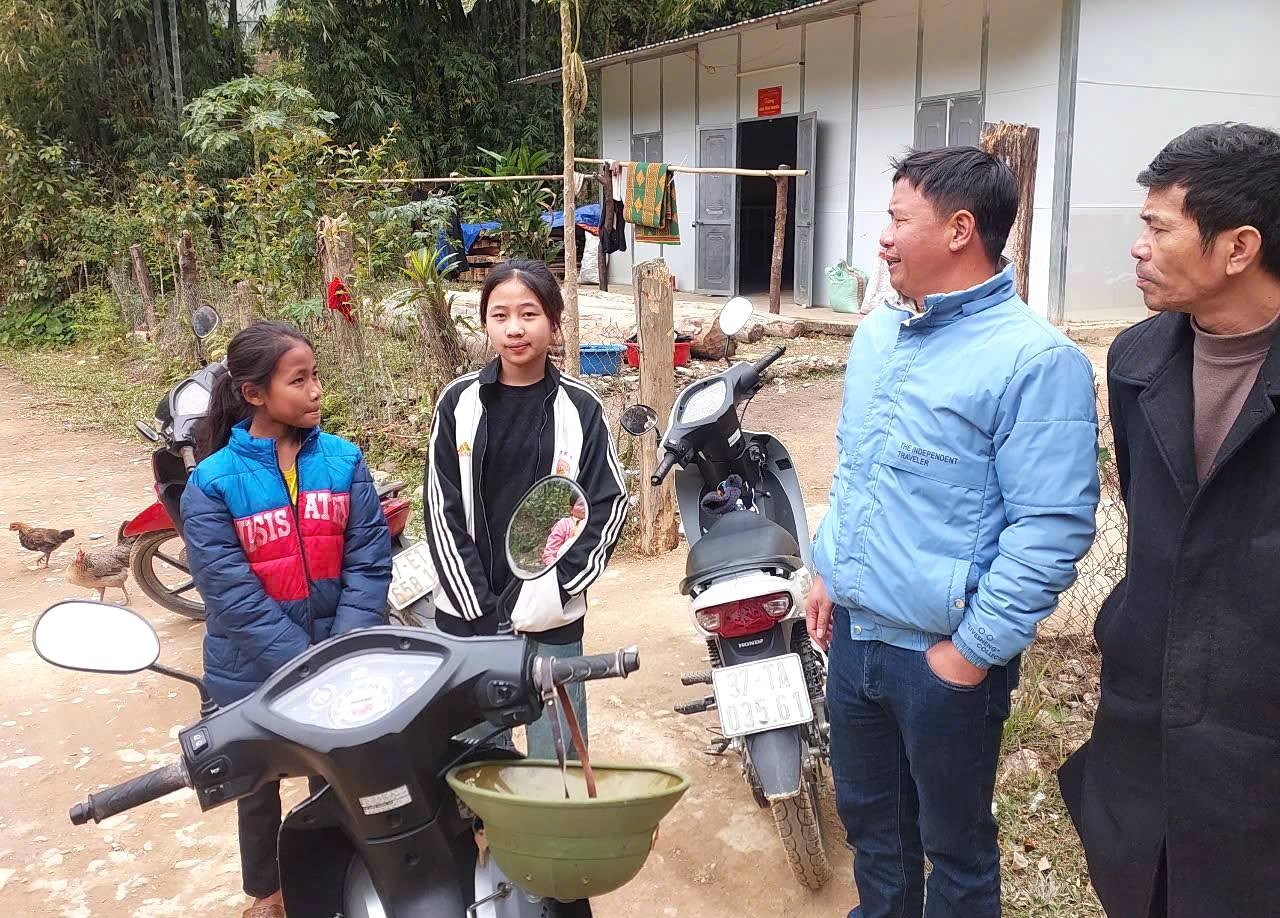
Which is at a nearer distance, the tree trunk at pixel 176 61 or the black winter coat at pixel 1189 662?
the black winter coat at pixel 1189 662

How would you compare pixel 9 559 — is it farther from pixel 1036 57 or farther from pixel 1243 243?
pixel 1036 57

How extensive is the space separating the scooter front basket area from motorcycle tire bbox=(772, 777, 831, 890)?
1271 mm

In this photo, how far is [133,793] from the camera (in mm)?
1239

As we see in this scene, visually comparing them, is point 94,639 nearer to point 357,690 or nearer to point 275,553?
point 357,690

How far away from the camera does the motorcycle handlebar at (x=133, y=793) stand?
1.23 meters

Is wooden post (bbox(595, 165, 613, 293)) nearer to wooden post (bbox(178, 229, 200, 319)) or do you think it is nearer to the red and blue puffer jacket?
wooden post (bbox(178, 229, 200, 319))

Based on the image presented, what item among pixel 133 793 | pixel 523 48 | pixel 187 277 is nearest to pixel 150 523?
pixel 133 793

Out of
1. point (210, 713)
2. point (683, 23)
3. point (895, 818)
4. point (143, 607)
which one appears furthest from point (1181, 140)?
point (683, 23)

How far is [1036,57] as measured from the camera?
906 cm

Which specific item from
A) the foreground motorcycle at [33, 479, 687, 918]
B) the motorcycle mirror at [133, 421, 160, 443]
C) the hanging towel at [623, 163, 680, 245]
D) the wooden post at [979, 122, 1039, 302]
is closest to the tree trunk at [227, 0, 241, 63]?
the hanging towel at [623, 163, 680, 245]

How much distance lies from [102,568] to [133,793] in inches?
133

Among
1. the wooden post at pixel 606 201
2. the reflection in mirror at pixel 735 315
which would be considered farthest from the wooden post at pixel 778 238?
the reflection in mirror at pixel 735 315

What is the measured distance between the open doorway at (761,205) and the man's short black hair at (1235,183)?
38.7 ft

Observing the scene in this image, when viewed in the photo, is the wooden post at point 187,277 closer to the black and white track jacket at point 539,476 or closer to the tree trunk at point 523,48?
the black and white track jacket at point 539,476
